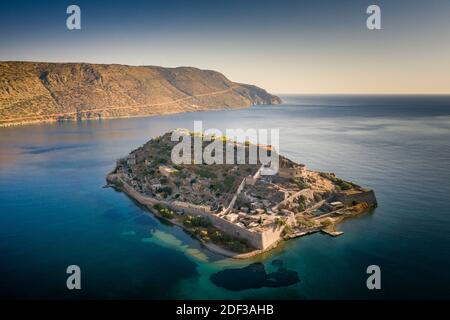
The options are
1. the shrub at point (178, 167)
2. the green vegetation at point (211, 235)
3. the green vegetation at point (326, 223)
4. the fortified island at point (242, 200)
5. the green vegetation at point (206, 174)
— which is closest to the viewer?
the green vegetation at point (211, 235)

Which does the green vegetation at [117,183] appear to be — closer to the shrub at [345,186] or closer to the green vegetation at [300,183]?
the green vegetation at [300,183]

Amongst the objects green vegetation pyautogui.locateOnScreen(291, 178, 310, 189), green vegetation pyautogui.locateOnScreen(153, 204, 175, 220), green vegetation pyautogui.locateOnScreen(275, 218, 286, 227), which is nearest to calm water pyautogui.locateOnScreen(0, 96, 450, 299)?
green vegetation pyautogui.locateOnScreen(153, 204, 175, 220)

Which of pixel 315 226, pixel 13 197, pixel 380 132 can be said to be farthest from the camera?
pixel 380 132

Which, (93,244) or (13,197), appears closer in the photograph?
(93,244)

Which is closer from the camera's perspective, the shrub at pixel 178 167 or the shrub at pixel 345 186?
the shrub at pixel 345 186

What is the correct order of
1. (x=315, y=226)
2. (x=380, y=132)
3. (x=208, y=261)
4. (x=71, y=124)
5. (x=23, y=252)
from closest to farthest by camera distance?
(x=208, y=261), (x=23, y=252), (x=315, y=226), (x=380, y=132), (x=71, y=124)

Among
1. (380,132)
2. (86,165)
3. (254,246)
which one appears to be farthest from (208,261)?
(380,132)

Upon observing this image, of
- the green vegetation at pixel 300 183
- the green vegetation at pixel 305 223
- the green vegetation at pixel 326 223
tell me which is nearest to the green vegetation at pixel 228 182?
the green vegetation at pixel 300 183

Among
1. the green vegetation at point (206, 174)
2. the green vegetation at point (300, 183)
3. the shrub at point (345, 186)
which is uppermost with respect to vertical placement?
the green vegetation at point (206, 174)
